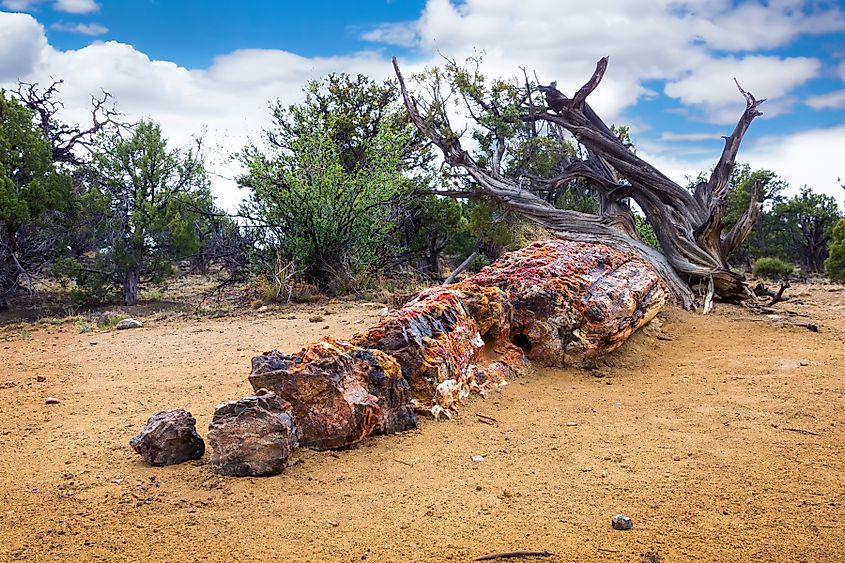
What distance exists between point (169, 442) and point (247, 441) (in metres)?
0.44

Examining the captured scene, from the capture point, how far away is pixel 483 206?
12836 millimetres

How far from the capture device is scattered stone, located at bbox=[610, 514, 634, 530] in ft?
8.39

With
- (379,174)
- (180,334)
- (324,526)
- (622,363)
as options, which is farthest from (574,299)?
(379,174)

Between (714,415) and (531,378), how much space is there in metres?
1.49

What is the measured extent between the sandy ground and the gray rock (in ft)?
0.25

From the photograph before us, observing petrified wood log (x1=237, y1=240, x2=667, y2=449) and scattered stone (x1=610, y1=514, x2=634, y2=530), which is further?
petrified wood log (x1=237, y1=240, x2=667, y2=449)

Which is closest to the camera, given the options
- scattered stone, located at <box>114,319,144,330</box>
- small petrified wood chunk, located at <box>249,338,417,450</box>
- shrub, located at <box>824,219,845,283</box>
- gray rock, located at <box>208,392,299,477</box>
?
gray rock, located at <box>208,392,299,477</box>

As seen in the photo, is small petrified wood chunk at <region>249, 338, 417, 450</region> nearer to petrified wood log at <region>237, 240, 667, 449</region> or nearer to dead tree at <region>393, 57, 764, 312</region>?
petrified wood log at <region>237, 240, 667, 449</region>

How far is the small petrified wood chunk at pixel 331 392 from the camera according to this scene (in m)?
3.55

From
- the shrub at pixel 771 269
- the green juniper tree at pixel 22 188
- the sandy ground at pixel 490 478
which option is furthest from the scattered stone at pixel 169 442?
the shrub at pixel 771 269

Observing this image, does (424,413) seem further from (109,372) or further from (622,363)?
(109,372)

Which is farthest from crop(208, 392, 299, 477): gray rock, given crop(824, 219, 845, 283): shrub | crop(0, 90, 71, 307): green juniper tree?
crop(824, 219, 845, 283): shrub

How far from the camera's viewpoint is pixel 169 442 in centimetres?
327

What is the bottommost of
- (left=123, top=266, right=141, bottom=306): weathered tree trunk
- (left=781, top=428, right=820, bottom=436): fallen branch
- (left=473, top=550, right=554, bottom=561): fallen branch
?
(left=123, top=266, right=141, bottom=306): weathered tree trunk
